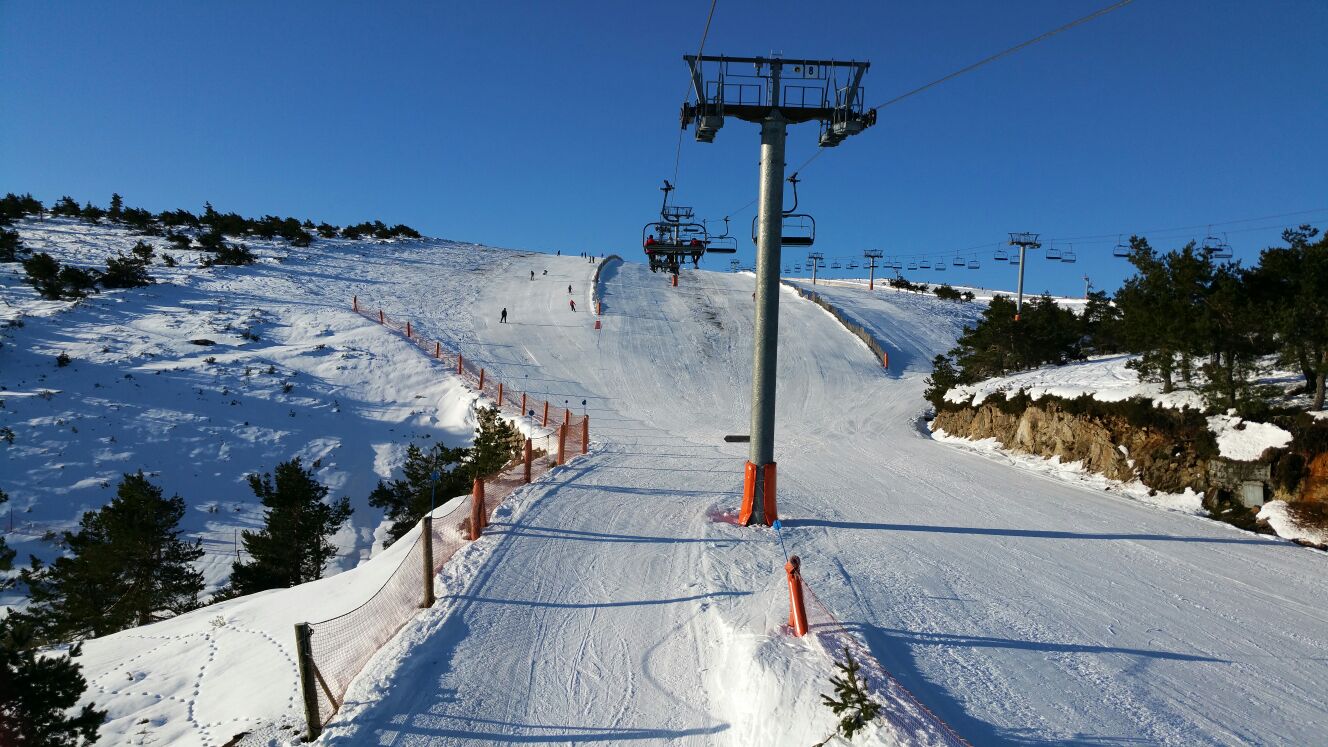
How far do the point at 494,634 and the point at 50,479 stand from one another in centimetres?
2263

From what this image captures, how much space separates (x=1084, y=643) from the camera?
6488 mm

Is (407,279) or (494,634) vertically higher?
(407,279)

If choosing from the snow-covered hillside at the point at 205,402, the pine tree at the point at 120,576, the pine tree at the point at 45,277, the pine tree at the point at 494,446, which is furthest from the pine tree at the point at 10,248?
the pine tree at the point at 494,446

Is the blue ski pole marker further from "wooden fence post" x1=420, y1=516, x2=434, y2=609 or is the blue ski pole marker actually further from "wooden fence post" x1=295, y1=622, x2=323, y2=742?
"wooden fence post" x1=295, y1=622, x2=323, y2=742

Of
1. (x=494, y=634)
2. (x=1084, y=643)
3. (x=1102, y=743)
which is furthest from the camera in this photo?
(x=494, y=634)

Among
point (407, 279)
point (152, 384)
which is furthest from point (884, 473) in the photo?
point (407, 279)

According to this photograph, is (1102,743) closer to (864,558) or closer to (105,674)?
(864,558)

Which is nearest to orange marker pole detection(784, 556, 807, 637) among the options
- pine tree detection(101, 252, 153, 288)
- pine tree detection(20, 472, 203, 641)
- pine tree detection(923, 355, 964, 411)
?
pine tree detection(20, 472, 203, 641)

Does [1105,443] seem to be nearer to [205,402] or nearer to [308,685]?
[308,685]

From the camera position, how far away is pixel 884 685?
521 centimetres

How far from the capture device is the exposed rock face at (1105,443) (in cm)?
1260

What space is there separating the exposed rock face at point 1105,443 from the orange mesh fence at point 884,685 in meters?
10.2

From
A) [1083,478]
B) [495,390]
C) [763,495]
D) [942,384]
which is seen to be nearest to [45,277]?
[495,390]

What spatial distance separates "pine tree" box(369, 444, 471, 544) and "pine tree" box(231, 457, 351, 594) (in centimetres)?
209
